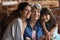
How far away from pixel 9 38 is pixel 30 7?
0.38 metres

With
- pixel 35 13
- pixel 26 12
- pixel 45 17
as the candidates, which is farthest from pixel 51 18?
pixel 26 12

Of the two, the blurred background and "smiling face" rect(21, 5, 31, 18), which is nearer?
"smiling face" rect(21, 5, 31, 18)

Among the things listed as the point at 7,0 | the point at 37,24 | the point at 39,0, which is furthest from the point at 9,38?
the point at 39,0

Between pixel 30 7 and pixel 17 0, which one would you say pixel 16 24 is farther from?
pixel 17 0

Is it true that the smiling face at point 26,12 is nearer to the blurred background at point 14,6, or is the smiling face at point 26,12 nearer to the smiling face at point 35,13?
the smiling face at point 35,13

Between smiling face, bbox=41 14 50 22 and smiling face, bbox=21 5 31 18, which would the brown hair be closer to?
smiling face, bbox=41 14 50 22

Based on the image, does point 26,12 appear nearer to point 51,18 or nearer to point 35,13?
point 35,13

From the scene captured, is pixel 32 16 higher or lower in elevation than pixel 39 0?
lower

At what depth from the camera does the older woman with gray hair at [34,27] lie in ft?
5.97

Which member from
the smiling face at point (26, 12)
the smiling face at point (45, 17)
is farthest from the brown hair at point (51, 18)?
the smiling face at point (26, 12)

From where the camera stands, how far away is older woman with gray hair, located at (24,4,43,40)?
1820 mm

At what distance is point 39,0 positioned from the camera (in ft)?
7.13

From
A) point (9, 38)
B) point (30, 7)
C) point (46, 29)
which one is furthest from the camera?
point (46, 29)

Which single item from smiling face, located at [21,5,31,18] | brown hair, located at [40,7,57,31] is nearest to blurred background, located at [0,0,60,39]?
brown hair, located at [40,7,57,31]
